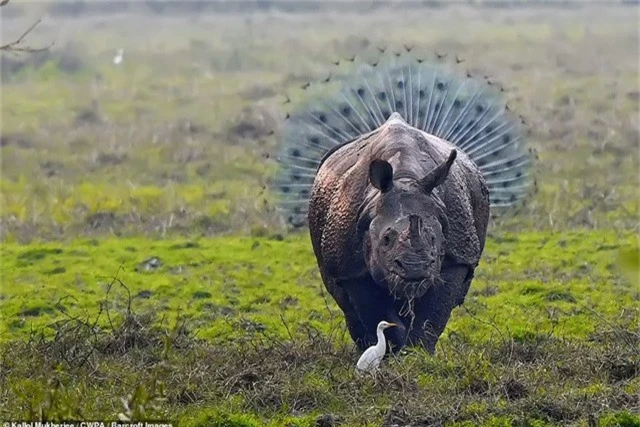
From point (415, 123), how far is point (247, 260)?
421cm

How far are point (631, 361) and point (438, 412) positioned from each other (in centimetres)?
173

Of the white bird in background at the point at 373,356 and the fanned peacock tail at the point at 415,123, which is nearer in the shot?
the white bird in background at the point at 373,356

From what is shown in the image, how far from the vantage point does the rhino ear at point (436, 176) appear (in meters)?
8.62

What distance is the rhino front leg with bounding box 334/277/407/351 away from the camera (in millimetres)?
9102

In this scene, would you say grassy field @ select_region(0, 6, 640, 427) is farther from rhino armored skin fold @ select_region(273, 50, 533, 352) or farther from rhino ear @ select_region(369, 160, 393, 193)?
rhino ear @ select_region(369, 160, 393, 193)

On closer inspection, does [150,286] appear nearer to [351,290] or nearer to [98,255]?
[98,255]

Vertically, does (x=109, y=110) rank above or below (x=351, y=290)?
below

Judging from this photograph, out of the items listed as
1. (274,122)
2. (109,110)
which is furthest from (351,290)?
(109,110)

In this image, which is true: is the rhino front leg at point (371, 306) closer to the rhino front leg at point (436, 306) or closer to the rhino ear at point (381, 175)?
the rhino front leg at point (436, 306)

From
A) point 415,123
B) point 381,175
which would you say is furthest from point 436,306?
point 415,123

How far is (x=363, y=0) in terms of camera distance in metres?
51.5

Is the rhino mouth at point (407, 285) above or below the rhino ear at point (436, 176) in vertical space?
below

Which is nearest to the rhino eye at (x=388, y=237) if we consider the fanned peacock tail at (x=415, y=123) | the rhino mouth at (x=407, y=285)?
the rhino mouth at (x=407, y=285)

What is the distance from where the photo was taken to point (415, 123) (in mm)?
10898
